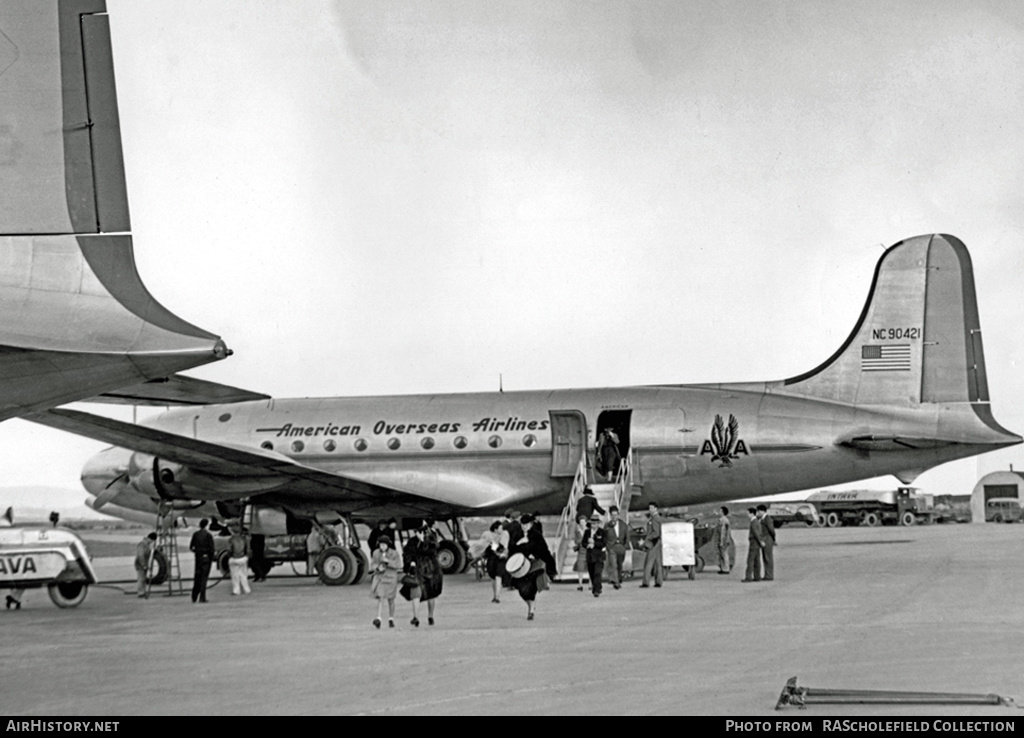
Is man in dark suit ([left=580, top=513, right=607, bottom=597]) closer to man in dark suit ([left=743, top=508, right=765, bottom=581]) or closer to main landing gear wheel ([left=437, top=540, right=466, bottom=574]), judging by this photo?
man in dark suit ([left=743, top=508, right=765, bottom=581])

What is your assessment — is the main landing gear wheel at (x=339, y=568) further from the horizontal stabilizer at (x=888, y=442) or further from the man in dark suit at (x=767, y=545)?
the horizontal stabilizer at (x=888, y=442)

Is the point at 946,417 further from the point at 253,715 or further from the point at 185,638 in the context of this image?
the point at 253,715

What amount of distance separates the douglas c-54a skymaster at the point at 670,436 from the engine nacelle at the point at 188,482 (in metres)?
0.04

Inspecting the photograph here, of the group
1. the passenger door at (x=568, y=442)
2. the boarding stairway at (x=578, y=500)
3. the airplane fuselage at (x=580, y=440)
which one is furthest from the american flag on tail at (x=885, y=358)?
the passenger door at (x=568, y=442)

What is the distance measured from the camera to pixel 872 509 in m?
64.2

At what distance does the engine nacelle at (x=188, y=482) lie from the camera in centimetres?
2081

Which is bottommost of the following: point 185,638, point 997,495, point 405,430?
point 997,495

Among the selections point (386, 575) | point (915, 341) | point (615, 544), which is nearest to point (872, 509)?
point (915, 341)

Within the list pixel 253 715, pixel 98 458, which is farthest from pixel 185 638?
pixel 98 458

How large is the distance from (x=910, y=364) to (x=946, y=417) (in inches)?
48.5

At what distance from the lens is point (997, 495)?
2817 inches

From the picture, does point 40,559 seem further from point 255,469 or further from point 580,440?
point 580,440

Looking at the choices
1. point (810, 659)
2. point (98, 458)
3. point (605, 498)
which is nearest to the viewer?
point (810, 659)

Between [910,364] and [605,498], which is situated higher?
[910,364]
